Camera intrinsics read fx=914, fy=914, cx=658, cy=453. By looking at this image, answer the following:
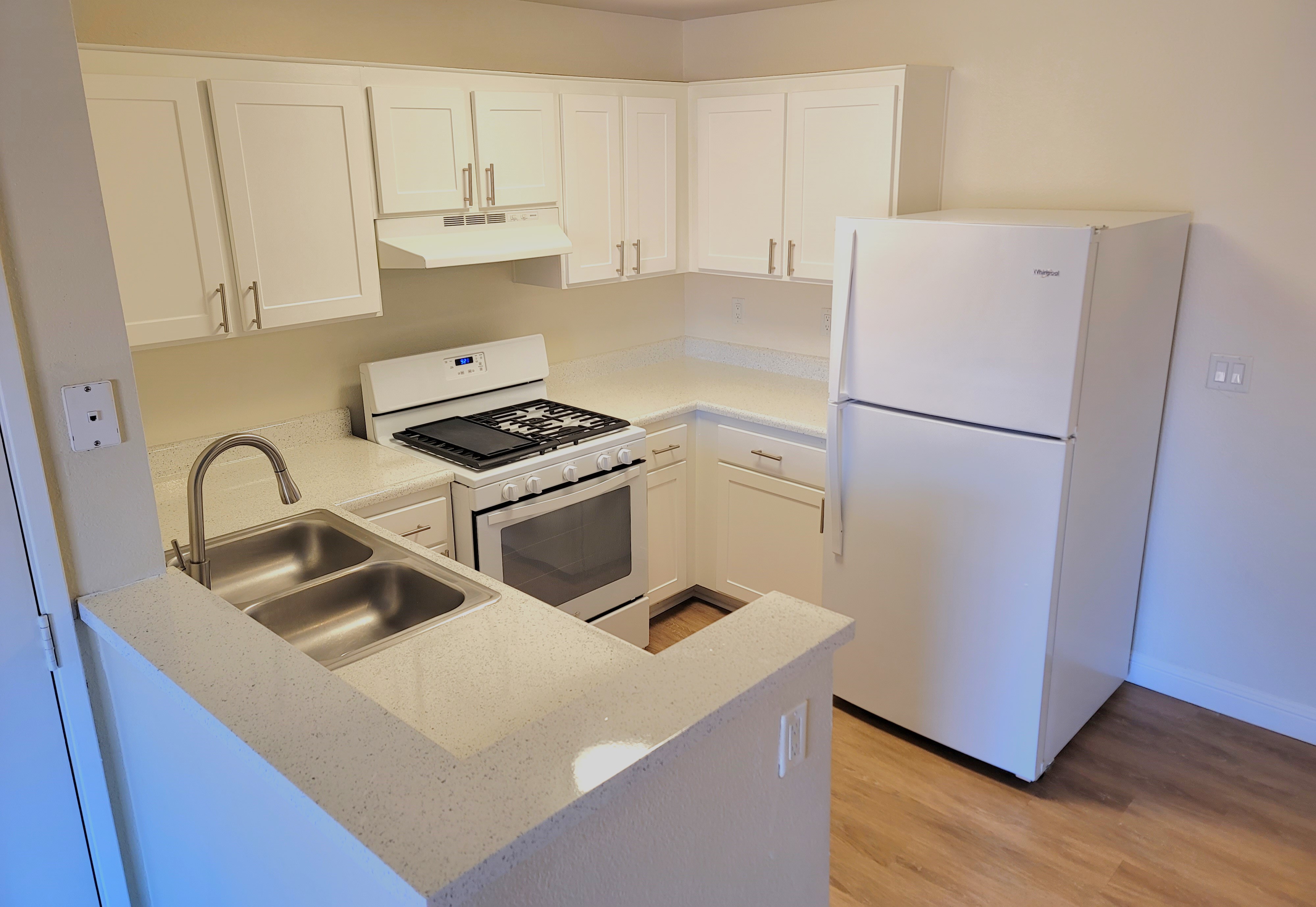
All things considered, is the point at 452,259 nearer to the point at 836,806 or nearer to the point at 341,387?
the point at 341,387

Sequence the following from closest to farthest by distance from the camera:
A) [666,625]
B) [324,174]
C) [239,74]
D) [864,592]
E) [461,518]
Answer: [239,74] → [324,174] → [461,518] → [864,592] → [666,625]

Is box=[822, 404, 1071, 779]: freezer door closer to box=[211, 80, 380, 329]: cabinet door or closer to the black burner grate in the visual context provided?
the black burner grate

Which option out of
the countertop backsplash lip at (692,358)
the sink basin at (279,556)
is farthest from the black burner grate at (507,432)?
the sink basin at (279,556)

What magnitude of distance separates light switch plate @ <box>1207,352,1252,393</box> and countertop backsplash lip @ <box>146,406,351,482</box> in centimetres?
286

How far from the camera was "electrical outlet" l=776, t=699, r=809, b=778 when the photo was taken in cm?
135

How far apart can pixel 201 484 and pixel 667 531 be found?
2.10 metres

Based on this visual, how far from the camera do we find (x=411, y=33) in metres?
3.10

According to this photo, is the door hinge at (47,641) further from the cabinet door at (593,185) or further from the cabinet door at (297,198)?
the cabinet door at (593,185)

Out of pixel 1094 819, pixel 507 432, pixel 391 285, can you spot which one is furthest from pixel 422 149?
pixel 1094 819

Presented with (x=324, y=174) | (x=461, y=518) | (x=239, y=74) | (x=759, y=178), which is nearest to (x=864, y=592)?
(x=461, y=518)

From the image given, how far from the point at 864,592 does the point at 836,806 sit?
68 centimetres

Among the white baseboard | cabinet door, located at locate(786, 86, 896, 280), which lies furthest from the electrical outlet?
the white baseboard

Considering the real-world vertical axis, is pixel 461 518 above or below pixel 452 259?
below

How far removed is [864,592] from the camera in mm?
2994
